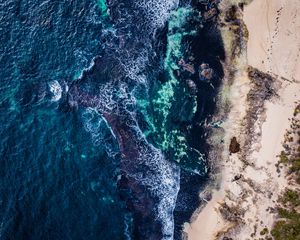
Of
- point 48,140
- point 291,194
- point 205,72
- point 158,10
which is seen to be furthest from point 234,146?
point 48,140

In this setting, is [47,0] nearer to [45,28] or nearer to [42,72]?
[45,28]

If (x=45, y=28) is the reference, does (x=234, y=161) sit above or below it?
below

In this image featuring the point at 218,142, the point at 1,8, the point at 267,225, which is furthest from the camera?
the point at 1,8

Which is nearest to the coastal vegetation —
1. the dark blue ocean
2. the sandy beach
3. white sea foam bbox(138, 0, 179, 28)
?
the sandy beach

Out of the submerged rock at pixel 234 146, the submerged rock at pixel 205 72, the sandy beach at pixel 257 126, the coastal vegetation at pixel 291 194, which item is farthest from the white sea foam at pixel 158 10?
the coastal vegetation at pixel 291 194

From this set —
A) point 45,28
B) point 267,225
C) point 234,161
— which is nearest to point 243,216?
point 267,225

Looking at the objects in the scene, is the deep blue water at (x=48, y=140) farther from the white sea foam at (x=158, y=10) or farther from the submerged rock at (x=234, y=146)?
the submerged rock at (x=234, y=146)
